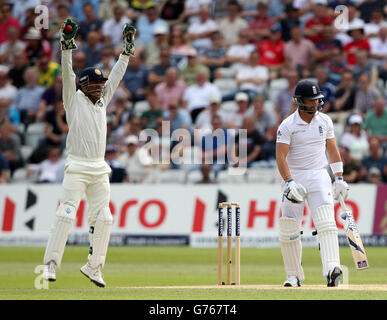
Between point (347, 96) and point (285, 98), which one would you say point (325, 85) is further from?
point (285, 98)

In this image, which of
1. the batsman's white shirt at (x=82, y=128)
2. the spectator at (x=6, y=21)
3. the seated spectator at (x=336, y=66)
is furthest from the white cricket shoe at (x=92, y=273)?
the spectator at (x=6, y=21)

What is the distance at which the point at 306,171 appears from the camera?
980cm

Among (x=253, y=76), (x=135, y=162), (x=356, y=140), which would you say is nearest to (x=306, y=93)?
(x=356, y=140)

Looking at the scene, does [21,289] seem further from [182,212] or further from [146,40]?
[146,40]

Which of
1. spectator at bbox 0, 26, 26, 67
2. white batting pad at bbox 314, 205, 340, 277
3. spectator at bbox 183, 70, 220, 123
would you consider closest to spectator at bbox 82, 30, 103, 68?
spectator at bbox 0, 26, 26, 67

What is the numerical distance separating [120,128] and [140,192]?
2.31 m

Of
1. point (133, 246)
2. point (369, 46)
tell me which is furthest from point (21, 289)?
point (369, 46)

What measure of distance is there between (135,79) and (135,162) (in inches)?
118

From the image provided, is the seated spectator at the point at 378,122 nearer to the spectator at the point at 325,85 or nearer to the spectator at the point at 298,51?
the spectator at the point at 325,85

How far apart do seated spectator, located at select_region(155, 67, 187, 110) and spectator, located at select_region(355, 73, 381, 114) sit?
3.64m

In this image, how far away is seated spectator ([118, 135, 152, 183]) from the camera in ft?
59.3

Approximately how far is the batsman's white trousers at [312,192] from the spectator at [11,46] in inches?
520

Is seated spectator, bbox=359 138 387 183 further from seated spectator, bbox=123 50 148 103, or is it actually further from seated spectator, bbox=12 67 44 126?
seated spectator, bbox=12 67 44 126

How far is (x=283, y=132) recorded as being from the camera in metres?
9.76
